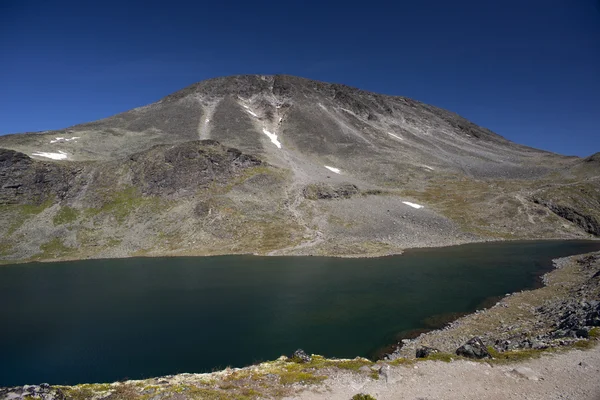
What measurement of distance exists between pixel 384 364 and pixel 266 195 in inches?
2888

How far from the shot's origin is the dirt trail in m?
15.4

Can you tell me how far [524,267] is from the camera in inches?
1988

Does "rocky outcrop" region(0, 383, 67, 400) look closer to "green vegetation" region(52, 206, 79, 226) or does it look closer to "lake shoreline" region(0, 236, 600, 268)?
"lake shoreline" region(0, 236, 600, 268)

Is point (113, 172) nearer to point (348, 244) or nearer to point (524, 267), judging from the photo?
point (348, 244)

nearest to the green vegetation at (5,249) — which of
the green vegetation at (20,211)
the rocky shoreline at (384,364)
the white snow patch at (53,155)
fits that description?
the green vegetation at (20,211)

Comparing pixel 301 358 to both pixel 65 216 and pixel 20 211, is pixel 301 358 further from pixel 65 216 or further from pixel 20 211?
pixel 20 211

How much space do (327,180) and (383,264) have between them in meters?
47.3

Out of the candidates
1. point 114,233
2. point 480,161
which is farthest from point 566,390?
point 480,161

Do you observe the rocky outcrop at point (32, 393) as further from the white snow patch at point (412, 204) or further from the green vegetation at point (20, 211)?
the white snow patch at point (412, 204)

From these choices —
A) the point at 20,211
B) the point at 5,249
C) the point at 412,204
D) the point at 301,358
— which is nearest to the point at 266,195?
the point at 412,204

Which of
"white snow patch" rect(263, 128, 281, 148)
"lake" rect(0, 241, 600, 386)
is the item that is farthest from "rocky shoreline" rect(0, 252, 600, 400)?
"white snow patch" rect(263, 128, 281, 148)

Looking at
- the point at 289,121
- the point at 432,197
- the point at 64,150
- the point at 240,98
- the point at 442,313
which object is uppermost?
the point at 240,98

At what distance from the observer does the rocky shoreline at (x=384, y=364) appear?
15906 mm

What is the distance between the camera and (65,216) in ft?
257
